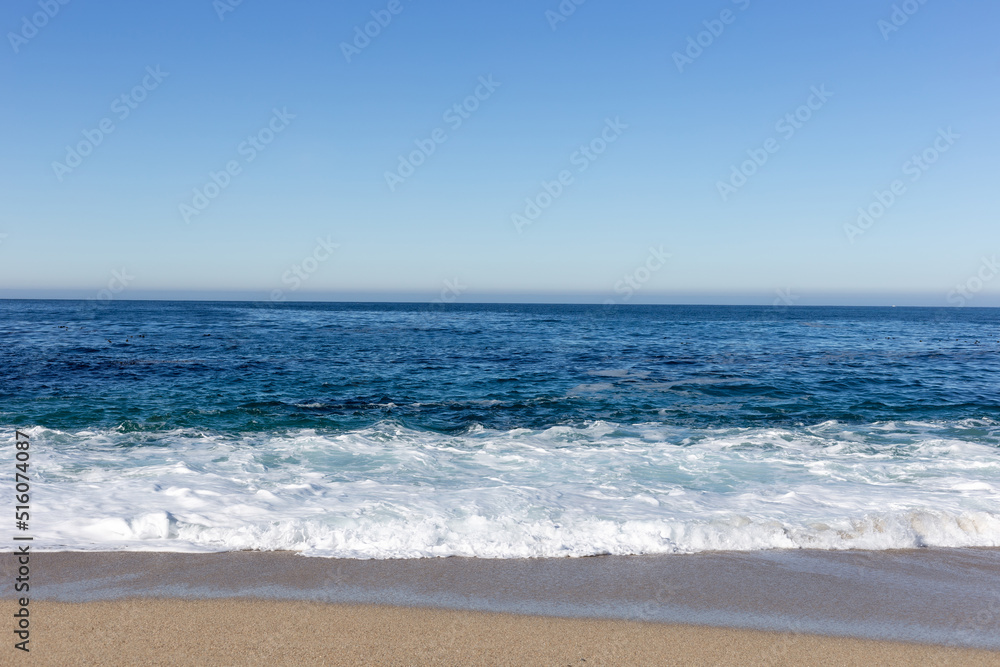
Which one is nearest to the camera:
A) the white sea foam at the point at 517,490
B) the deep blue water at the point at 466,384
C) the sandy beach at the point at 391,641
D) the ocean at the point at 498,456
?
the sandy beach at the point at 391,641

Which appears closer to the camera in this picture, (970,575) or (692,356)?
(970,575)

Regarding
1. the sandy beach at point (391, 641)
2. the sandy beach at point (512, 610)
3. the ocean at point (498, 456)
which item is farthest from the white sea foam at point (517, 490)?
the sandy beach at point (391, 641)

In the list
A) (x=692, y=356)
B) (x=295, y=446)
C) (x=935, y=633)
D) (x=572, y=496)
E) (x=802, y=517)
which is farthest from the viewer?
(x=692, y=356)

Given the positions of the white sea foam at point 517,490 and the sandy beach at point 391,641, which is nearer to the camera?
the sandy beach at point 391,641

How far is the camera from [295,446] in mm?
10977

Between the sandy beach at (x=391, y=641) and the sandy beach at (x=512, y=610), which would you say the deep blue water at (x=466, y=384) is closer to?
the sandy beach at (x=512, y=610)

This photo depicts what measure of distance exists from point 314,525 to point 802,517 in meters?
5.93

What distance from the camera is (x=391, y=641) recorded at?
453 cm

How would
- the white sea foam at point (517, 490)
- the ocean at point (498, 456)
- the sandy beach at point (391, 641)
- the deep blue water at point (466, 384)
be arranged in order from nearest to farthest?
the sandy beach at point (391, 641) < the white sea foam at point (517, 490) < the ocean at point (498, 456) < the deep blue water at point (466, 384)

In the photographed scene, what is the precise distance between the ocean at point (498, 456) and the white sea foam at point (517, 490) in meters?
0.04

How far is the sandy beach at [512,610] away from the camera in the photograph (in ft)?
14.5

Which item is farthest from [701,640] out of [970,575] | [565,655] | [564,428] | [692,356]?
[692,356]

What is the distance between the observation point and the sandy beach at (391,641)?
14.2 feet

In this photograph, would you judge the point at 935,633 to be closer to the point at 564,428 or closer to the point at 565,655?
the point at 565,655
